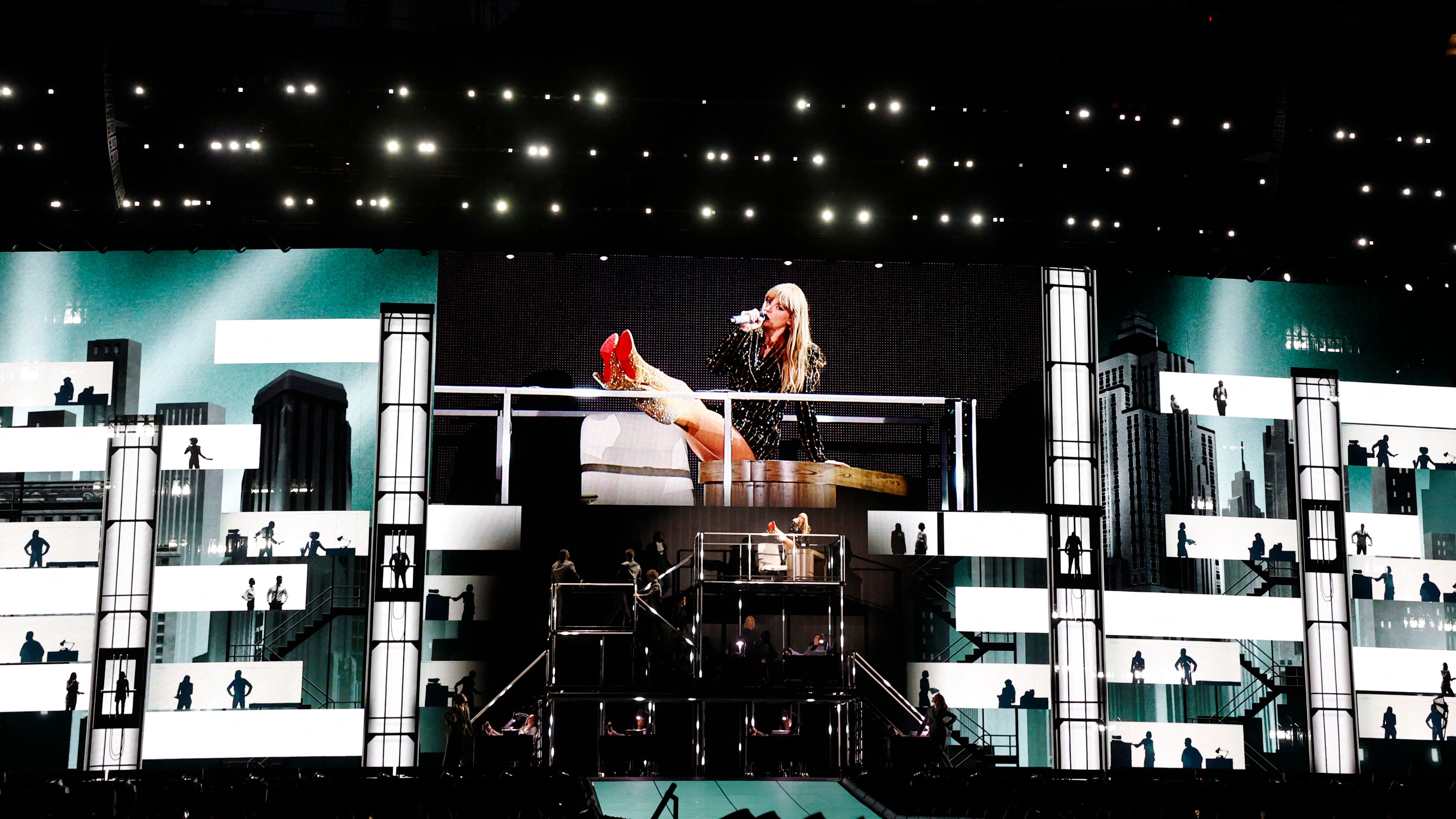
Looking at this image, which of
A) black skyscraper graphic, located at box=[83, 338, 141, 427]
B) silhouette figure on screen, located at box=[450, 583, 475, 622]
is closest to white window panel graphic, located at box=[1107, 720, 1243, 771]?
silhouette figure on screen, located at box=[450, 583, 475, 622]

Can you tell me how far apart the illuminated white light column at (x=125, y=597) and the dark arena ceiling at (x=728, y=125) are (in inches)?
111

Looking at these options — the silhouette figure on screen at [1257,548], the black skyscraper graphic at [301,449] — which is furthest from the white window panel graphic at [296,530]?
the silhouette figure on screen at [1257,548]

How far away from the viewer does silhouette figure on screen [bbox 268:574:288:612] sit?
55.2ft

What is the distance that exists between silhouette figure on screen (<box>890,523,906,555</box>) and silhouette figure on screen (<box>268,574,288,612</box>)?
7.92 metres

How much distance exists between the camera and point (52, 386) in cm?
1723

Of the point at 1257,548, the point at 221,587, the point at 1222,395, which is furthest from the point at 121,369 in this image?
the point at 1257,548

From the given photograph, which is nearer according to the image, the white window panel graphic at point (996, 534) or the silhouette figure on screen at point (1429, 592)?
the white window panel graphic at point (996, 534)

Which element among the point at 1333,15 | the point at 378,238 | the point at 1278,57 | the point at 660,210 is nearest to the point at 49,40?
the point at 378,238

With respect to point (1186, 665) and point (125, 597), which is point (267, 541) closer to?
point (125, 597)

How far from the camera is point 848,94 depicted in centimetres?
1597

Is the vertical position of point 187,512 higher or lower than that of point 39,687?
higher

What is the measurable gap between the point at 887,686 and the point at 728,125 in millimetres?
7334

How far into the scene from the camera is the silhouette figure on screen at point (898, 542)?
17.4 meters

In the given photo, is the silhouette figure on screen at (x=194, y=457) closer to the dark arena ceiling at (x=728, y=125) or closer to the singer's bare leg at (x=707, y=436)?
the dark arena ceiling at (x=728, y=125)
